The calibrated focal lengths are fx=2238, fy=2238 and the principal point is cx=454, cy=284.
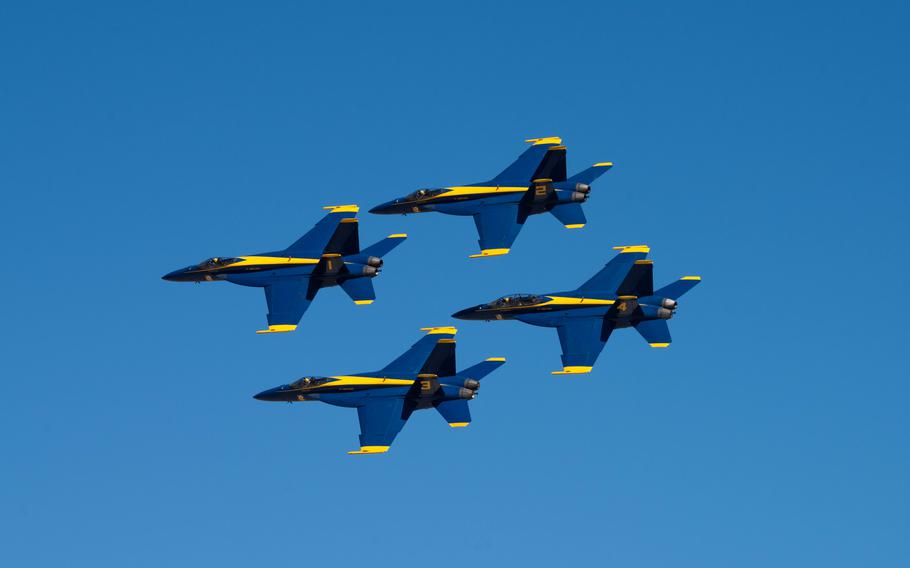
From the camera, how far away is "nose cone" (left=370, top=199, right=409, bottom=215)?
185875 millimetres

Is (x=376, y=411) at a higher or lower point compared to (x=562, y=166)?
lower

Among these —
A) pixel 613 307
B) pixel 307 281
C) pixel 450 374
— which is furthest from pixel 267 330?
pixel 613 307

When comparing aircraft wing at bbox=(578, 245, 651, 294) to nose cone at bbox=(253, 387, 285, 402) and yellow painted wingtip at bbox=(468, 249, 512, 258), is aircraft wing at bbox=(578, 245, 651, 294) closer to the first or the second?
yellow painted wingtip at bbox=(468, 249, 512, 258)

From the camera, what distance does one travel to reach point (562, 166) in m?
184

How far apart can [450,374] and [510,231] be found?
49.0 ft

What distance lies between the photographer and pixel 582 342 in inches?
6909

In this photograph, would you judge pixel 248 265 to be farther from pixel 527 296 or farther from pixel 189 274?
pixel 527 296

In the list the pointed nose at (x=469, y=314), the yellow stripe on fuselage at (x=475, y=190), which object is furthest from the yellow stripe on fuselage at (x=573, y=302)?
the yellow stripe on fuselage at (x=475, y=190)

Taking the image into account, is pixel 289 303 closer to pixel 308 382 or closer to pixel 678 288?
pixel 308 382

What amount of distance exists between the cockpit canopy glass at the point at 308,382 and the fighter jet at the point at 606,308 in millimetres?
16843

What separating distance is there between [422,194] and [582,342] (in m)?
19.9

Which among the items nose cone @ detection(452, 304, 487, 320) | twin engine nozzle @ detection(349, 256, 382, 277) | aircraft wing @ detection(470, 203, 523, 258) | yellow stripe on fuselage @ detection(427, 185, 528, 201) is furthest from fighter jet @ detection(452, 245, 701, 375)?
twin engine nozzle @ detection(349, 256, 382, 277)

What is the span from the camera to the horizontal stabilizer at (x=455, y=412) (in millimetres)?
169500

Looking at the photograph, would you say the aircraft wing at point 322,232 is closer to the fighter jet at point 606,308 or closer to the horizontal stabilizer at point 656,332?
the fighter jet at point 606,308
